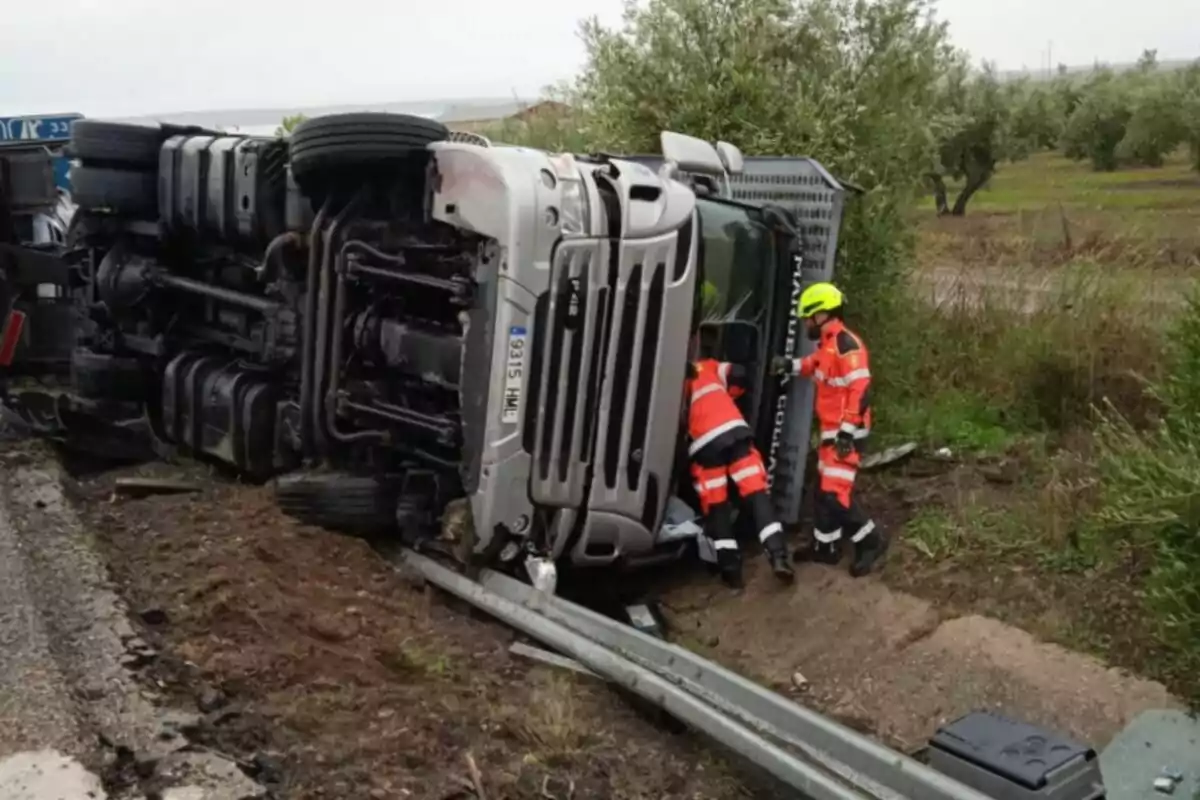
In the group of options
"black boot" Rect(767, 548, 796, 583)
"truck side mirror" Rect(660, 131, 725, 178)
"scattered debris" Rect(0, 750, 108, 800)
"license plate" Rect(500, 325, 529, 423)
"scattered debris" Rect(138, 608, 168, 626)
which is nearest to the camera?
"scattered debris" Rect(0, 750, 108, 800)

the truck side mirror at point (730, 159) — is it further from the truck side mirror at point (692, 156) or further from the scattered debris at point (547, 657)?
the scattered debris at point (547, 657)

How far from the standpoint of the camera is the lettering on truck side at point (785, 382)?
6.52m

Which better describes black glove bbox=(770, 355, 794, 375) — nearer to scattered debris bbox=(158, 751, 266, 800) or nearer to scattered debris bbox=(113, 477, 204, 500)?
scattered debris bbox=(113, 477, 204, 500)

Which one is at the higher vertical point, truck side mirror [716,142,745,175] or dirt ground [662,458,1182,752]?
truck side mirror [716,142,745,175]

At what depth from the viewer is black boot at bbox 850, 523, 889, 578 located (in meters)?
6.53

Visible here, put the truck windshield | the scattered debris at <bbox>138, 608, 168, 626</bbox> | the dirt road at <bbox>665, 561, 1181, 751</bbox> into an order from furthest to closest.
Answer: the truck windshield → the dirt road at <bbox>665, 561, 1181, 751</bbox> → the scattered debris at <bbox>138, 608, 168, 626</bbox>

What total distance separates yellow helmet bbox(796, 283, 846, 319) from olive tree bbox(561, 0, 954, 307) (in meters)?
2.91

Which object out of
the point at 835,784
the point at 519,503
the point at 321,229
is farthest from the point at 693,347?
the point at 835,784

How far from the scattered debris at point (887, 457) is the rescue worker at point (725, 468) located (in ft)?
4.99

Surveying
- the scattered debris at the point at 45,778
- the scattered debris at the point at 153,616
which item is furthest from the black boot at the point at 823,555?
the scattered debris at the point at 45,778

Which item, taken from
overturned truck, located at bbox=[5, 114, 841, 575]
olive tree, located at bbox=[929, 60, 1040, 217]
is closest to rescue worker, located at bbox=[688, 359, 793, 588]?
overturned truck, located at bbox=[5, 114, 841, 575]

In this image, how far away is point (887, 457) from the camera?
789 cm

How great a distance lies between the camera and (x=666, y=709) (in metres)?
4.58

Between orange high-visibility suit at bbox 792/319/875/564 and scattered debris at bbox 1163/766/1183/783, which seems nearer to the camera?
scattered debris at bbox 1163/766/1183/783
